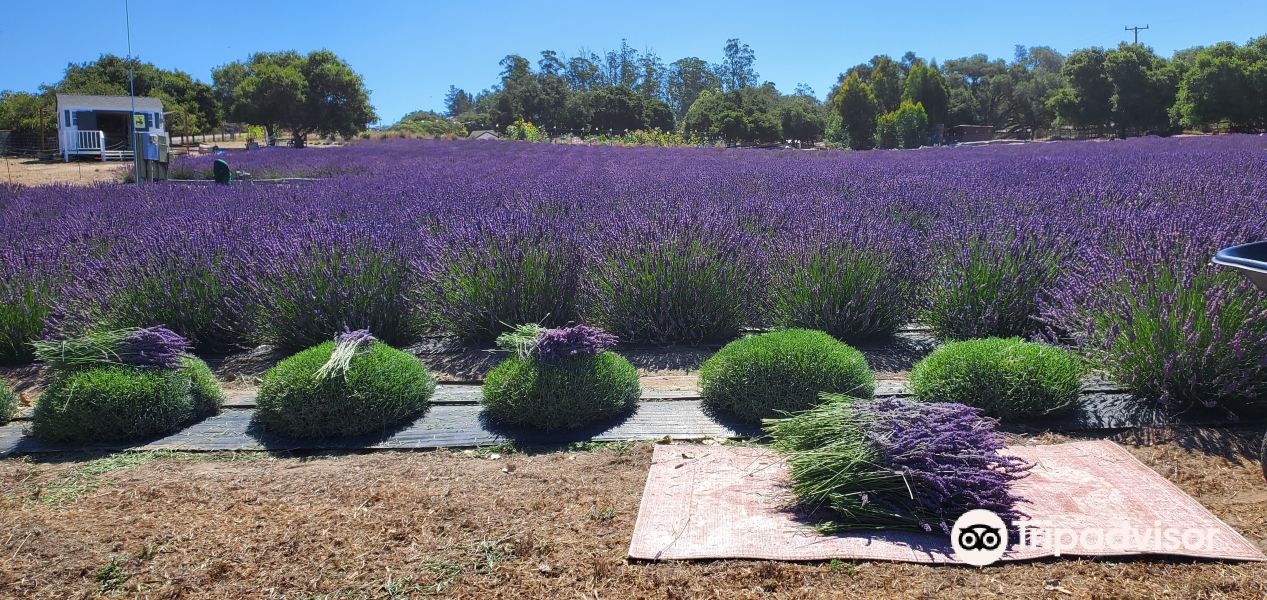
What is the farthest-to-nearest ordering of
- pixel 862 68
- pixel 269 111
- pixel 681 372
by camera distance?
Answer: pixel 862 68
pixel 269 111
pixel 681 372

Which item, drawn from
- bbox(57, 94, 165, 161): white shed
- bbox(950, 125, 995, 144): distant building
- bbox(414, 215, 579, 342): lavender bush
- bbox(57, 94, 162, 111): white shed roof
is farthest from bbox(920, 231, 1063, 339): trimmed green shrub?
bbox(950, 125, 995, 144): distant building

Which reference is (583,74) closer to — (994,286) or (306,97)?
(306,97)

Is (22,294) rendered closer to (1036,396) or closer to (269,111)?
(1036,396)

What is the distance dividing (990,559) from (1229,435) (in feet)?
5.98

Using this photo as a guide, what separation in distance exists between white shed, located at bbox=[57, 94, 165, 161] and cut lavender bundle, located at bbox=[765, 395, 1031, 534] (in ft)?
125

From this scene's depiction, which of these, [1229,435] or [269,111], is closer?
[1229,435]

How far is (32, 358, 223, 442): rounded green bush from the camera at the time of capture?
3676 mm

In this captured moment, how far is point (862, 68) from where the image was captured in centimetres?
8731

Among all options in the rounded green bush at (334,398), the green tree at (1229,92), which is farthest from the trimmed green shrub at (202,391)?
the green tree at (1229,92)

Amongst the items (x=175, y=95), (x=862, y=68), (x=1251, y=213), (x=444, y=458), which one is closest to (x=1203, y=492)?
(x=444, y=458)

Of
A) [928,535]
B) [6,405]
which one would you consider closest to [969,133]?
[928,535]

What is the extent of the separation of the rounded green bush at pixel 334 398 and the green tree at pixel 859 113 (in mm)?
44192

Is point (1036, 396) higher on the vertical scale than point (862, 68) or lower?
lower

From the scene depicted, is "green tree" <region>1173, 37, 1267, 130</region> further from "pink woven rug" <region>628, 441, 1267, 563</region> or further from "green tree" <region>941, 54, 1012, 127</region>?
"pink woven rug" <region>628, 441, 1267, 563</region>
